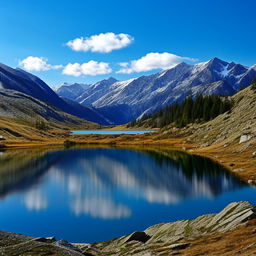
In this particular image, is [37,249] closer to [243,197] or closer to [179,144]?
[243,197]

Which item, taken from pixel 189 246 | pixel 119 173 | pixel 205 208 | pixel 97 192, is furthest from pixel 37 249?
pixel 119 173

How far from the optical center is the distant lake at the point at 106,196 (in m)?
43.8

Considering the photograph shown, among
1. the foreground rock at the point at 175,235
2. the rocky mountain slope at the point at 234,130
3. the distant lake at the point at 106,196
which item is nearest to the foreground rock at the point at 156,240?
the foreground rock at the point at 175,235

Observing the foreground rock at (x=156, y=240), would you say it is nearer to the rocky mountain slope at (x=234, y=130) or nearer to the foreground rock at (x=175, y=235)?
the foreground rock at (x=175, y=235)

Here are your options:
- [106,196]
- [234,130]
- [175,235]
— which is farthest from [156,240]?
[234,130]

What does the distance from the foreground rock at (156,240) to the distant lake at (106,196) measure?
7196 mm

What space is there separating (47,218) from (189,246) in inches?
1104

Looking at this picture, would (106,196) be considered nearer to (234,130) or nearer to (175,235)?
(175,235)

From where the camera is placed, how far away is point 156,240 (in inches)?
1286

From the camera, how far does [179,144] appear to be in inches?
6299

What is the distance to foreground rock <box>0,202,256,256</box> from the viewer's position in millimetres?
26875

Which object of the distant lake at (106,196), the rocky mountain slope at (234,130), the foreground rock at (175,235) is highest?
the rocky mountain slope at (234,130)

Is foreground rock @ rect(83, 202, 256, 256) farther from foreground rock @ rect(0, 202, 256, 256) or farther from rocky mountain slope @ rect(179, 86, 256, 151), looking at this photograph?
rocky mountain slope @ rect(179, 86, 256, 151)

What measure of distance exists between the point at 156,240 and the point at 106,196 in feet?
97.2
